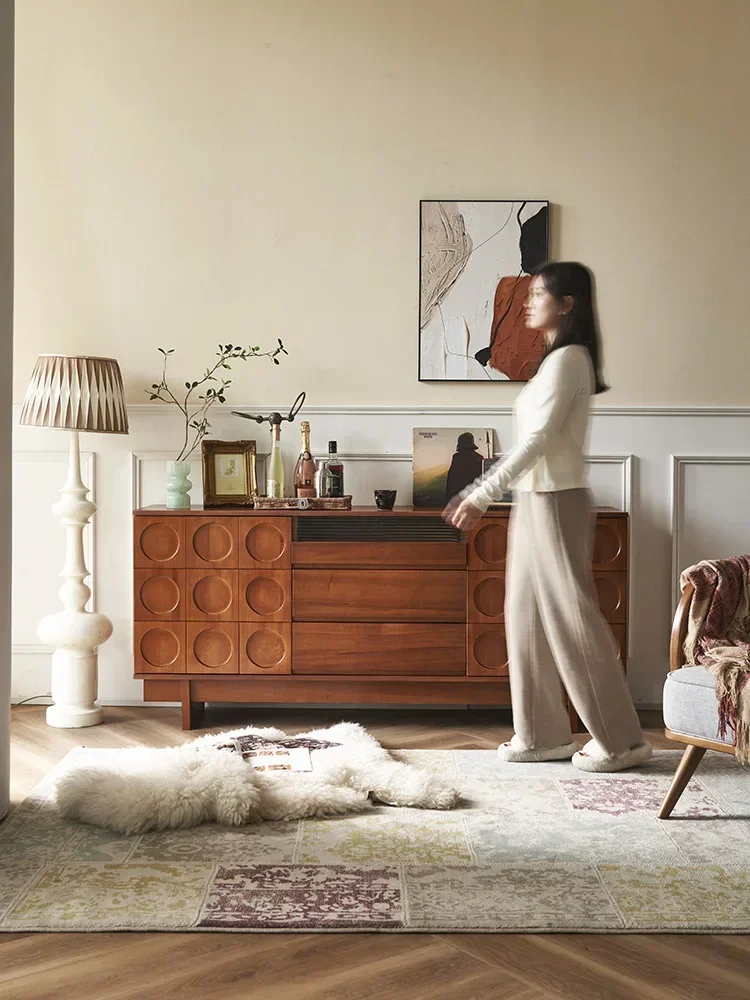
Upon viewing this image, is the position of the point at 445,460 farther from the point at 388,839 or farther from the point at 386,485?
the point at 388,839

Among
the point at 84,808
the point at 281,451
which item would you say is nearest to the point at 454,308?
the point at 281,451

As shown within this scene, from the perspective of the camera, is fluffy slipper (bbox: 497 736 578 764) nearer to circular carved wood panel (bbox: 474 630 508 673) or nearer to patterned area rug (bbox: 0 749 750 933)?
patterned area rug (bbox: 0 749 750 933)

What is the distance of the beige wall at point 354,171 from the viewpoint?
3980 mm

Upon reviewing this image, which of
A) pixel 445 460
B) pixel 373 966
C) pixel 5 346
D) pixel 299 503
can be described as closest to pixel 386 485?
pixel 445 460

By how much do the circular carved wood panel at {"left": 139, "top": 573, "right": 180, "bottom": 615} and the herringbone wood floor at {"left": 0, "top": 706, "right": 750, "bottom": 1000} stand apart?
1715 mm

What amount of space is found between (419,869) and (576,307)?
1645mm

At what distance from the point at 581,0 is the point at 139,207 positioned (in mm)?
1844

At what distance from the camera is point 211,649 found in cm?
367

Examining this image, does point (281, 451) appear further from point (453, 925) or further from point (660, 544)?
point (453, 925)

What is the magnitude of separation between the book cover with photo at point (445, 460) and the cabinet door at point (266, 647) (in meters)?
0.75

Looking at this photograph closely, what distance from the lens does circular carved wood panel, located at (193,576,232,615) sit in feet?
12.0

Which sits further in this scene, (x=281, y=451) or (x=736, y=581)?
(x=281, y=451)

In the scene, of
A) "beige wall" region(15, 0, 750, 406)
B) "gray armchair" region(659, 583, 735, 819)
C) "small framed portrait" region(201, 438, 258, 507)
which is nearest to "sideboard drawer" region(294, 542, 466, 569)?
"small framed portrait" region(201, 438, 258, 507)

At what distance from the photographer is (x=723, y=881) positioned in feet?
7.46
